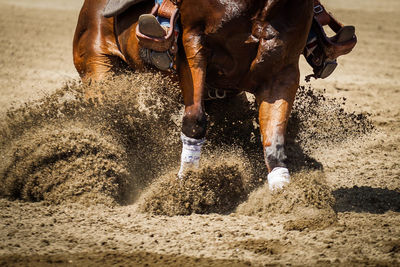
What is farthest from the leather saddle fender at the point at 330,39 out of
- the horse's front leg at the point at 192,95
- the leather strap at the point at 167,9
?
the leather strap at the point at 167,9

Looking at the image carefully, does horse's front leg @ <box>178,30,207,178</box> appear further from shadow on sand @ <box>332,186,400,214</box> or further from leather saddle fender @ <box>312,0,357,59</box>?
shadow on sand @ <box>332,186,400,214</box>

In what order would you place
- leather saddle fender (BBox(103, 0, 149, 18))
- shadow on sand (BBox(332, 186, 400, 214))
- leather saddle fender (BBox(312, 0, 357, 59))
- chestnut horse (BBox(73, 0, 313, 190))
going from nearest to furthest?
chestnut horse (BBox(73, 0, 313, 190)), shadow on sand (BBox(332, 186, 400, 214)), leather saddle fender (BBox(312, 0, 357, 59)), leather saddle fender (BBox(103, 0, 149, 18))

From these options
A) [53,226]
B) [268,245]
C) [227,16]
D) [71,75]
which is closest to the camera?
[268,245]

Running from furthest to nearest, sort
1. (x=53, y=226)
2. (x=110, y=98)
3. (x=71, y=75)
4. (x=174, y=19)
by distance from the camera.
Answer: (x=71, y=75), (x=110, y=98), (x=174, y=19), (x=53, y=226)

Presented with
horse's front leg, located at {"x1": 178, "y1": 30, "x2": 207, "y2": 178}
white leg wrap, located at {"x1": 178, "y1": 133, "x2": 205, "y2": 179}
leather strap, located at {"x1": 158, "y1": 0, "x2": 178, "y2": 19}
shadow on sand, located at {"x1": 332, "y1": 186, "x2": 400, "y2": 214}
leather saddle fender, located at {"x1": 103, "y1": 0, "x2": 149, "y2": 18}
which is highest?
leather strap, located at {"x1": 158, "y1": 0, "x2": 178, "y2": 19}

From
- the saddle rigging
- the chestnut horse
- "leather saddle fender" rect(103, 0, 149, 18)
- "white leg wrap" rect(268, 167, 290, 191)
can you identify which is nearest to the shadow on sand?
"white leg wrap" rect(268, 167, 290, 191)

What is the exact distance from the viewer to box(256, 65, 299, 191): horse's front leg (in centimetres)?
391

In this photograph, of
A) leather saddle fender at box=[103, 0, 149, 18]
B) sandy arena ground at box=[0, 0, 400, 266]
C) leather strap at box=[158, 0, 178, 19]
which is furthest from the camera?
leather saddle fender at box=[103, 0, 149, 18]

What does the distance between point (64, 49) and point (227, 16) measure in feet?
21.1

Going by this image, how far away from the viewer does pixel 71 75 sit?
8.20 m

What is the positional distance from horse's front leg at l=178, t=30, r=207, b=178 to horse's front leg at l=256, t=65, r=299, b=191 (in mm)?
405

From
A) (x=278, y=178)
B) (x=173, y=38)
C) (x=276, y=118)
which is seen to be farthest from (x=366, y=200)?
(x=173, y=38)

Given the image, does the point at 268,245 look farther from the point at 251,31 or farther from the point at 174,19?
the point at 174,19

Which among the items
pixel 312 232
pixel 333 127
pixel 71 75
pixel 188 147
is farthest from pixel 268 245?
pixel 71 75
